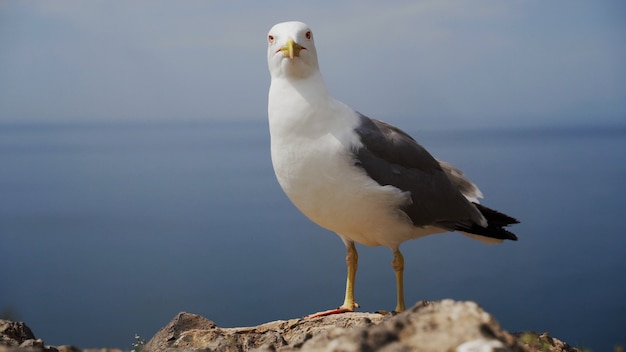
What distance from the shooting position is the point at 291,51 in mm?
6238

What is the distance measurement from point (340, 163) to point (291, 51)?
1.03m

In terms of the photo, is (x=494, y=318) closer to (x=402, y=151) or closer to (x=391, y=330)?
(x=391, y=330)

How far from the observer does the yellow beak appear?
246 inches

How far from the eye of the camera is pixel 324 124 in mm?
6434

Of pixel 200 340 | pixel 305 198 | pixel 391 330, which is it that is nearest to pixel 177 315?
pixel 200 340

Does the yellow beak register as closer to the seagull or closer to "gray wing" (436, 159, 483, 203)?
the seagull

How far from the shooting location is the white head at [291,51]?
248 inches

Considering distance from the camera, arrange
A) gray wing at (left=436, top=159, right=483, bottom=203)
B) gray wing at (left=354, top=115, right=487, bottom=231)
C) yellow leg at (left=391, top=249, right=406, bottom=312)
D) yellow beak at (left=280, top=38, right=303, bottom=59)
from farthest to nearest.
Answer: gray wing at (left=436, top=159, right=483, bottom=203) → yellow leg at (left=391, top=249, right=406, bottom=312) → gray wing at (left=354, top=115, right=487, bottom=231) → yellow beak at (left=280, top=38, right=303, bottom=59)

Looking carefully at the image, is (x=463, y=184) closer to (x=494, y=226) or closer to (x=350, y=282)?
(x=494, y=226)

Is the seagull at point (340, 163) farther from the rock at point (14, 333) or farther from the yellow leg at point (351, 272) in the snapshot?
the rock at point (14, 333)

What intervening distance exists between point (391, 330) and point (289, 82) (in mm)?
3528

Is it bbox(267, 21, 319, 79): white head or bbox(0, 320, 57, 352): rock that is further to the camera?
bbox(267, 21, 319, 79): white head

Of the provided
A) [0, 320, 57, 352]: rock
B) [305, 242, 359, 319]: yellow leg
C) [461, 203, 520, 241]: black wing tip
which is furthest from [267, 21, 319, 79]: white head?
[0, 320, 57, 352]: rock

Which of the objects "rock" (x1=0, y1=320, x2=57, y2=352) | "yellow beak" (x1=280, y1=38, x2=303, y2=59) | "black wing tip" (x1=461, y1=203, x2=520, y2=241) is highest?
"yellow beak" (x1=280, y1=38, x2=303, y2=59)
